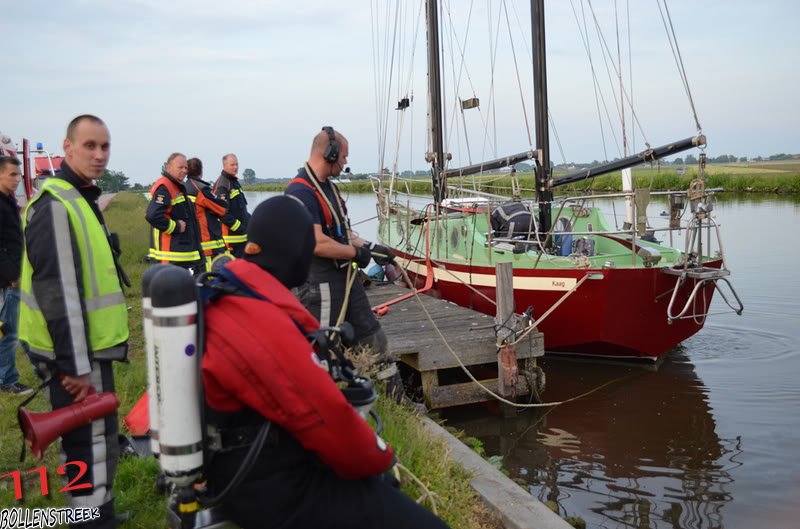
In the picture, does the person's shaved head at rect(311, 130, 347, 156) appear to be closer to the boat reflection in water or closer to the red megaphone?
the red megaphone

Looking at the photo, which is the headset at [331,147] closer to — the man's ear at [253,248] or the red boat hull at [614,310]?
the man's ear at [253,248]

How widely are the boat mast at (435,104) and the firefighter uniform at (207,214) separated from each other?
7068 mm

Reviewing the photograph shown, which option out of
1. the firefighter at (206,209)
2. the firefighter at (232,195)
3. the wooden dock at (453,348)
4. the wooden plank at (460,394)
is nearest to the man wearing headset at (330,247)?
the wooden dock at (453,348)

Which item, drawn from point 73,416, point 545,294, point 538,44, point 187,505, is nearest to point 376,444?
point 187,505

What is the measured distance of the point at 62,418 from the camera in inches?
108

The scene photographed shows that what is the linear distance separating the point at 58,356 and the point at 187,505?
42.9 inches

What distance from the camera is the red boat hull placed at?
8938mm

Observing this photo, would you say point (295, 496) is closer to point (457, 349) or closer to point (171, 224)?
point (171, 224)

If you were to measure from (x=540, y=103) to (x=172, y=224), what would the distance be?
23.9 ft

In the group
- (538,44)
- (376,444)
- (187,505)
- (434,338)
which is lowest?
(434,338)

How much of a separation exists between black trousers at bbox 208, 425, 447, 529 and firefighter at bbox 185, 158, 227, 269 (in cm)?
605

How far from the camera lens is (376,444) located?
2.04 meters

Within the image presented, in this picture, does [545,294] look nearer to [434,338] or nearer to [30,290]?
[434,338]

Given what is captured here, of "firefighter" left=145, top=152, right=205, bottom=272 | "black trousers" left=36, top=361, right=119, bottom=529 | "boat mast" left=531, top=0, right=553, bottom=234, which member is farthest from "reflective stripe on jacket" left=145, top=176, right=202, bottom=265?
"boat mast" left=531, top=0, right=553, bottom=234
